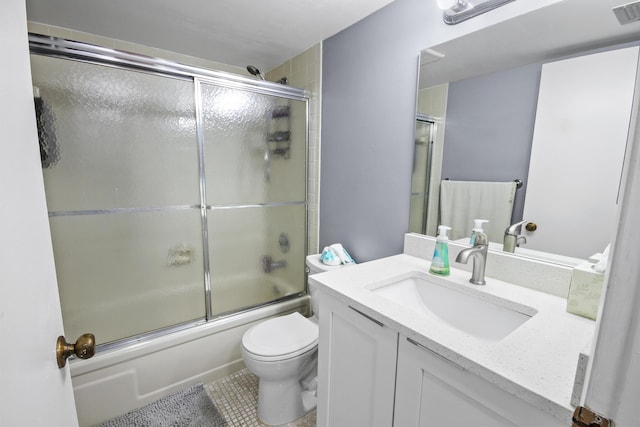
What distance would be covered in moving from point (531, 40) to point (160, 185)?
181 cm

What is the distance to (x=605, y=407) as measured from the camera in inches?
14.2

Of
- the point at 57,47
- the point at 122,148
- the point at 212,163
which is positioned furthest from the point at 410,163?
the point at 57,47

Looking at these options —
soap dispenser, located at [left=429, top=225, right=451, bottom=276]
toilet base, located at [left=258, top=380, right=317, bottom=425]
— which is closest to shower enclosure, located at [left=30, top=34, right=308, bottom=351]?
toilet base, located at [left=258, top=380, right=317, bottom=425]

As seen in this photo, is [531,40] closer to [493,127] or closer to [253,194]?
[493,127]

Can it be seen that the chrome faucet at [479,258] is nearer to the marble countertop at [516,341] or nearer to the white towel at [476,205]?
the marble countertop at [516,341]

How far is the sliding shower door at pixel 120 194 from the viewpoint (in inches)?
51.2

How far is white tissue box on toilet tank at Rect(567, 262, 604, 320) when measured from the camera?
0.79 m

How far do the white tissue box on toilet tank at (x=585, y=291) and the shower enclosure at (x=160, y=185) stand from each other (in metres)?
1.59

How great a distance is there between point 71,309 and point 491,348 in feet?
5.97

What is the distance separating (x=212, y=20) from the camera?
162 centimetres

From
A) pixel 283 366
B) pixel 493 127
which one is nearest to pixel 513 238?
pixel 493 127

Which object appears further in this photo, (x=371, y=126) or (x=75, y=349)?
(x=371, y=126)

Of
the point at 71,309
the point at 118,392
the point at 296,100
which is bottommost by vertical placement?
the point at 118,392

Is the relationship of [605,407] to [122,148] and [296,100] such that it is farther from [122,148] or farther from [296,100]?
[296,100]
